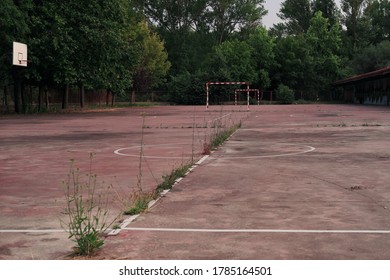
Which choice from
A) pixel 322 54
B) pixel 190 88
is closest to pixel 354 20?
pixel 322 54

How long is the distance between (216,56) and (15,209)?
2858 inches

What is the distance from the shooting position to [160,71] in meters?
84.2

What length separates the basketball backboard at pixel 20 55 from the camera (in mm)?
35406

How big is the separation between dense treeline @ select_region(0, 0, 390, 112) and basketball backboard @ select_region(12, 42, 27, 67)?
1594 millimetres

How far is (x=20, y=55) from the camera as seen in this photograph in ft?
119

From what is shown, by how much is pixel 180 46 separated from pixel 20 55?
2511 inches

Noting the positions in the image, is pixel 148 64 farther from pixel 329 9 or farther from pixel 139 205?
pixel 139 205

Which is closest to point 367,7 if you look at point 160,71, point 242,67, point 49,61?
point 242,67

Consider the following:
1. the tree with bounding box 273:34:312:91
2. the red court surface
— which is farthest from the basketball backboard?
the tree with bounding box 273:34:312:91

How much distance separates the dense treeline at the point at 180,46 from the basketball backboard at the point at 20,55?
1.59 metres

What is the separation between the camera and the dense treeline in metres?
41.0

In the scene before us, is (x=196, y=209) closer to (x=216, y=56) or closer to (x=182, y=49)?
(x=216, y=56)

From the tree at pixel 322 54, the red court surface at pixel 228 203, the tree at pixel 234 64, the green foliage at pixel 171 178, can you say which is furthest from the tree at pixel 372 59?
the green foliage at pixel 171 178

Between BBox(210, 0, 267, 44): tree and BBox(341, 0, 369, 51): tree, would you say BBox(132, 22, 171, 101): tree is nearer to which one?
BBox(210, 0, 267, 44): tree
